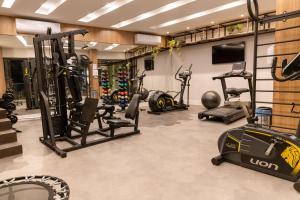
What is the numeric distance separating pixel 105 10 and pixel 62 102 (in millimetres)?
3541

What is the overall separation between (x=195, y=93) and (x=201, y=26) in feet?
9.41

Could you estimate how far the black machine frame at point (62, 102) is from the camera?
3600mm

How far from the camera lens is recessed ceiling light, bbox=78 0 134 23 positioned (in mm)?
5656

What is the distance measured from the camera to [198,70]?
358 inches

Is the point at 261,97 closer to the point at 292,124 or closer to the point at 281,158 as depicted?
the point at 292,124

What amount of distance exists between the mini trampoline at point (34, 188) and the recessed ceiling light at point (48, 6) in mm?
4736

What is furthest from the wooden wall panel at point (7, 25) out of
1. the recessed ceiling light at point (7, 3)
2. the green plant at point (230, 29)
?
the green plant at point (230, 29)

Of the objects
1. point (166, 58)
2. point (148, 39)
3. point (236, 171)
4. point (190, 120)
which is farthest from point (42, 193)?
point (166, 58)

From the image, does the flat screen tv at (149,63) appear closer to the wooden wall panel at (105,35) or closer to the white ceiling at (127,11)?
the wooden wall panel at (105,35)

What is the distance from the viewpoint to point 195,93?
9.29 m

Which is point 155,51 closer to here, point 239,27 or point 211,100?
point 239,27

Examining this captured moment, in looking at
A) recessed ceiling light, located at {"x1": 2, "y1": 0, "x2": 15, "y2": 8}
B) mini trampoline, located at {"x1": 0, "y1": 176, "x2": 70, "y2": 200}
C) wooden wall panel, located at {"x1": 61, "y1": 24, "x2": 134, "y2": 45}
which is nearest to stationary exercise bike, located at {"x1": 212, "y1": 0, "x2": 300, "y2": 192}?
mini trampoline, located at {"x1": 0, "y1": 176, "x2": 70, "y2": 200}

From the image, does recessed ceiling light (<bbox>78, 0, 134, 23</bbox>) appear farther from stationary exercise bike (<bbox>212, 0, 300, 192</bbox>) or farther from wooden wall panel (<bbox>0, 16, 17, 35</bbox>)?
stationary exercise bike (<bbox>212, 0, 300, 192</bbox>)

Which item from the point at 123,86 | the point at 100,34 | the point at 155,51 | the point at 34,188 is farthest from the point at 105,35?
the point at 34,188
